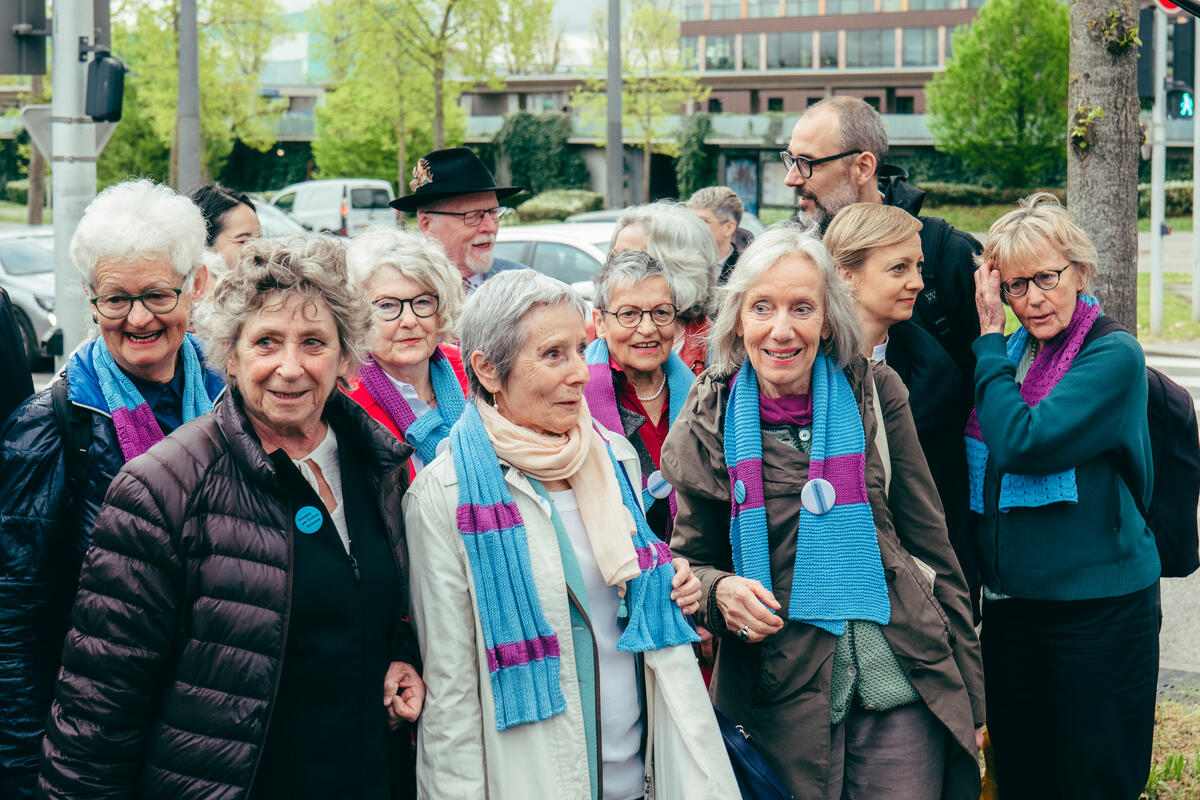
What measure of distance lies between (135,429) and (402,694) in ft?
3.03

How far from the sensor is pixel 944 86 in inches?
1661

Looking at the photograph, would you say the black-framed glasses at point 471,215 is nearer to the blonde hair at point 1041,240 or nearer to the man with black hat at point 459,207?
the man with black hat at point 459,207

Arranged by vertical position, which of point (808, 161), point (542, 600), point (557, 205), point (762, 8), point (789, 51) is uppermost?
point (762, 8)

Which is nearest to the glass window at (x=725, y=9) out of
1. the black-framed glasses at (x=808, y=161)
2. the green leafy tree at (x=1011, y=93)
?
the green leafy tree at (x=1011, y=93)

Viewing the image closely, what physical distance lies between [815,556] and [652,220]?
1.69 meters

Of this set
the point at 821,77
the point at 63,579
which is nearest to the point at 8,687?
the point at 63,579

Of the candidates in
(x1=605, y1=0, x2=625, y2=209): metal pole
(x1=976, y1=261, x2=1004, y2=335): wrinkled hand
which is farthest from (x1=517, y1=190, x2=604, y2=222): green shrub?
(x1=976, y1=261, x2=1004, y2=335): wrinkled hand

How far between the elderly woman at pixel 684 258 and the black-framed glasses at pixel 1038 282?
1051 millimetres

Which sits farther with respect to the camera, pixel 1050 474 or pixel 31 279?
pixel 31 279

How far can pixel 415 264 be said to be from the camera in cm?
373

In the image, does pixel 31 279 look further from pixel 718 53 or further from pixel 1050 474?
pixel 718 53

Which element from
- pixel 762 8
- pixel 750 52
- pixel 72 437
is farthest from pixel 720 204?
pixel 762 8

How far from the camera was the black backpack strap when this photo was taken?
8.96 feet

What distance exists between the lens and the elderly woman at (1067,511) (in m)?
3.38
